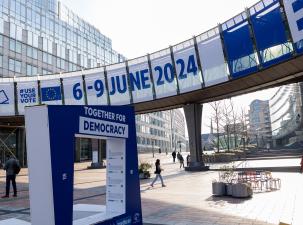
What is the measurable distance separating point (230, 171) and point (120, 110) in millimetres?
9958

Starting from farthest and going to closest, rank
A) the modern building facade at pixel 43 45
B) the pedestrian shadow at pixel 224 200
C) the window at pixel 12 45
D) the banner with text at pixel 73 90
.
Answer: the window at pixel 12 45 < the modern building facade at pixel 43 45 < the banner with text at pixel 73 90 < the pedestrian shadow at pixel 224 200

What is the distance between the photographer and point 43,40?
68438mm

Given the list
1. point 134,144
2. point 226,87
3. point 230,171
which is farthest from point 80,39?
point 134,144

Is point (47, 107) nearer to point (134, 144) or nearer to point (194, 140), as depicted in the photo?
point (134, 144)

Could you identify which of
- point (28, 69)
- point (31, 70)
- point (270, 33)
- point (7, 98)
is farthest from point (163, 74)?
point (31, 70)

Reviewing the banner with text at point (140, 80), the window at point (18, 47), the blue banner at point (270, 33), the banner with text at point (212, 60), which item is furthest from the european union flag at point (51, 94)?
the window at point (18, 47)

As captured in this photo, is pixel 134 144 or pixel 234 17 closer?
pixel 134 144

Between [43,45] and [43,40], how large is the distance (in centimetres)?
97

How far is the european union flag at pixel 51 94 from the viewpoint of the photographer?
1211 inches

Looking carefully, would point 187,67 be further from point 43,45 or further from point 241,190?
point 43,45

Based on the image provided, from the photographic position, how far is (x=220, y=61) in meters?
22.4

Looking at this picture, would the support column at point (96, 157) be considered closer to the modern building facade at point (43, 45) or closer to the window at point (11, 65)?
the modern building facade at point (43, 45)

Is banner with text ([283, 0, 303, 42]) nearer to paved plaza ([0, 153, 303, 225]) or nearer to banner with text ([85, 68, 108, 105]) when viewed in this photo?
paved plaza ([0, 153, 303, 225])

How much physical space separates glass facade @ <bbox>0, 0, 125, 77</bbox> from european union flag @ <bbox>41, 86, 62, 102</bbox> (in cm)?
2958
